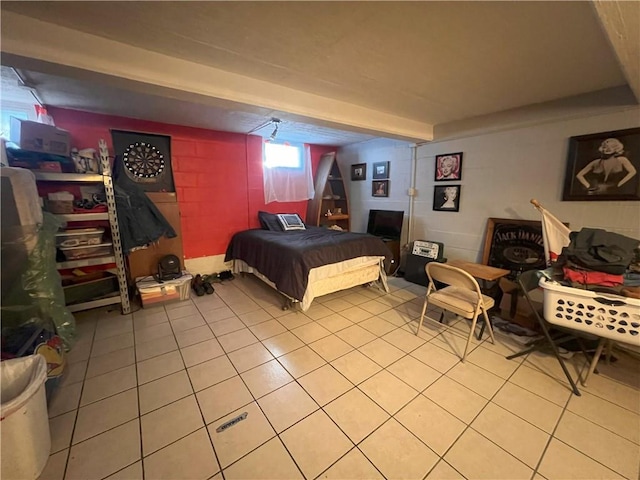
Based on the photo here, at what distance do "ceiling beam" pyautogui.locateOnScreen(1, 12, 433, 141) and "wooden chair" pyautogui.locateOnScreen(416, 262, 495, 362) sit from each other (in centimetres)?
173

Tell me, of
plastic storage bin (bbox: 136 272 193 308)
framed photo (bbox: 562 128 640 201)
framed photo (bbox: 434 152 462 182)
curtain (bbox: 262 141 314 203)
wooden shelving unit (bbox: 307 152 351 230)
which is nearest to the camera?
framed photo (bbox: 562 128 640 201)

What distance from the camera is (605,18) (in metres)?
1.15

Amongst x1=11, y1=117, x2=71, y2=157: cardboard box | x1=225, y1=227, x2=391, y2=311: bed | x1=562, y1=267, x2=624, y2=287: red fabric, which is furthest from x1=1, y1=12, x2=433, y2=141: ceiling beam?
x1=562, y1=267, x2=624, y2=287: red fabric

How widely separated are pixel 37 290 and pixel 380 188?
4.14 meters

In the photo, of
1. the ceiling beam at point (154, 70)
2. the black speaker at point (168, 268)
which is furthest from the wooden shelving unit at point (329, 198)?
the black speaker at point (168, 268)

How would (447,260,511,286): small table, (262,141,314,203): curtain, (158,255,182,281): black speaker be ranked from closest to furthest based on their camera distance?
1. (447,260,511,286): small table
2. (158,255,182,281): black speaker
3. (262,141,314,203): curtain

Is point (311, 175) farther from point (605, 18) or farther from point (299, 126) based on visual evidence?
point (605, 18)

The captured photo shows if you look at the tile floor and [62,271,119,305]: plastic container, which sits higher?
[62,271,119,305]: plastic container

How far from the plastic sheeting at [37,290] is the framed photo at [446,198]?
408 centimetres

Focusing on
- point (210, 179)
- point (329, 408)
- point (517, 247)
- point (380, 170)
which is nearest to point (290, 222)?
point (210, 179)

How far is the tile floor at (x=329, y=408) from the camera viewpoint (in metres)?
1.24

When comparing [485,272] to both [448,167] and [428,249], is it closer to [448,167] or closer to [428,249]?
[428,249]

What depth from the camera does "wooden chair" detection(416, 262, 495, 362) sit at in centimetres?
192

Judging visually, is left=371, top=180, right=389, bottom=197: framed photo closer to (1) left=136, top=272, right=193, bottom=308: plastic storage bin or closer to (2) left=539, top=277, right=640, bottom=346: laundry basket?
(2) left=539, top=277, right=640, bottom=346: laundry basket
